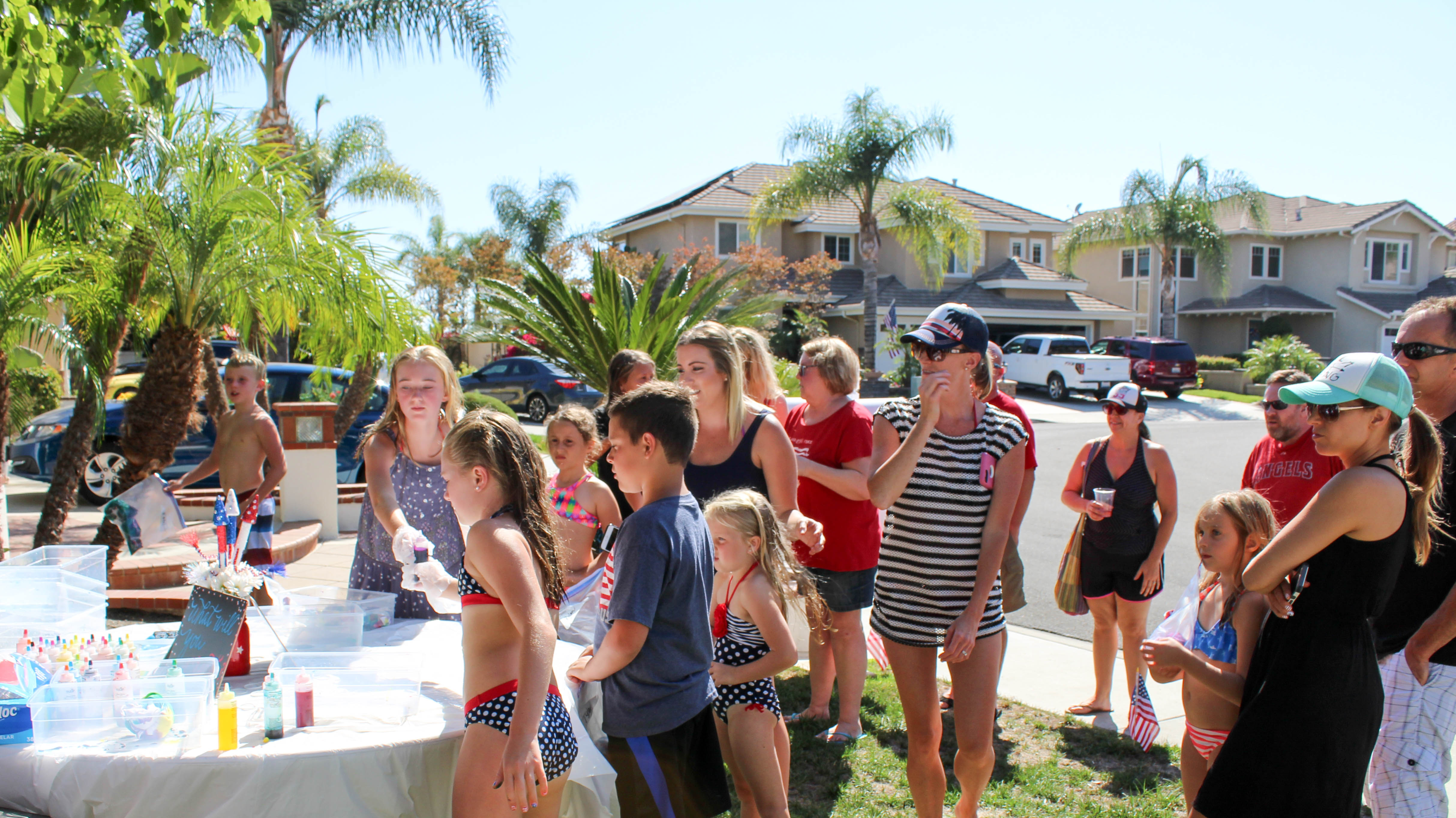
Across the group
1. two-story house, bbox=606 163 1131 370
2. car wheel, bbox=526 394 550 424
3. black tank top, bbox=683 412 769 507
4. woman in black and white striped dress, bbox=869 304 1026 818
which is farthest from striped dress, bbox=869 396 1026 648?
two-story house, bbox=606 163 1131 370

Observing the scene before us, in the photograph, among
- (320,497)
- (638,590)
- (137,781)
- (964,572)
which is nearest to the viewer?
(137,781)

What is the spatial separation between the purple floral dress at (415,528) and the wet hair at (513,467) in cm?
122

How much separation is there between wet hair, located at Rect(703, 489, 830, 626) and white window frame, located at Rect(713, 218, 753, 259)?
2849 centimetres

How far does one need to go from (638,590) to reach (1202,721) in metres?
1.94

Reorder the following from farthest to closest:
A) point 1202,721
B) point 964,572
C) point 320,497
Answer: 1. point 320,497
2. point 964,572
3. point 1202,721

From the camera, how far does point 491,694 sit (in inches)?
92.9

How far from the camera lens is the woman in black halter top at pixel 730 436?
363 cm

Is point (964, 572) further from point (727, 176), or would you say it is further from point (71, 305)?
point (727, 176)

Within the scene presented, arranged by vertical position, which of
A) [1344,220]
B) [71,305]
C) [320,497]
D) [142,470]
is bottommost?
[320,497]

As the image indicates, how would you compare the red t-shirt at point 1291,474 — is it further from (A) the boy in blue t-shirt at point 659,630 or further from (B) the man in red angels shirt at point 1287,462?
(A) the boy in blue t-shirt at point 659,630

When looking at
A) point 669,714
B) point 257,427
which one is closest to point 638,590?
point 669,714

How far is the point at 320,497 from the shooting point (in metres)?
8.88

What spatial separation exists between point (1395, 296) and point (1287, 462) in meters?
40.3

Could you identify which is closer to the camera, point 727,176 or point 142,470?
point 142,470
